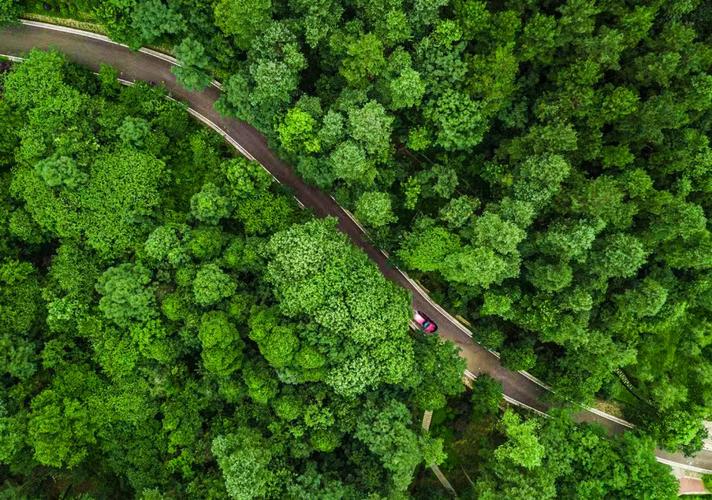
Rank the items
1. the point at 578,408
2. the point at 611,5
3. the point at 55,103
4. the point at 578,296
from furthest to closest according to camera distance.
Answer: the point at 578,408, the point at 55,103, the point at 578,296, the point at 611,5

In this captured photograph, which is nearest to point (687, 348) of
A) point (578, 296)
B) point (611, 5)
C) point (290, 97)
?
point (578, 296)

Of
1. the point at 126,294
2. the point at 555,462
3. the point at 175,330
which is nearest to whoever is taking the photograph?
the point at 126,294

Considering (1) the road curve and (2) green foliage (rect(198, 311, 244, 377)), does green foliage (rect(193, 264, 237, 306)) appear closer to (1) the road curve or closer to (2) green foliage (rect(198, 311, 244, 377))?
(2) green foliage (rect(198, 311, 244, 377))

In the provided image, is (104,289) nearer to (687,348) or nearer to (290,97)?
(290,97)

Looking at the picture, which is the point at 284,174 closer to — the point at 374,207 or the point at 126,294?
the point at 374,207

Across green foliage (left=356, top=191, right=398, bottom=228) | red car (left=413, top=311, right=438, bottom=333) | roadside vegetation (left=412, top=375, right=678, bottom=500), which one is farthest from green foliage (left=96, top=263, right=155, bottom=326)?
roadside vegetation (left=412, top=375, right=678, bottom=500)

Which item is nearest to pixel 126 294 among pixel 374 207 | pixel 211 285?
pixel 211 285
